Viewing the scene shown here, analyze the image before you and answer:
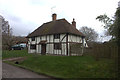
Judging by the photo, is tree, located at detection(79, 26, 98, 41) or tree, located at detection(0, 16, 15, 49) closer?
tree, located at detection(0, 16, 15, 49)

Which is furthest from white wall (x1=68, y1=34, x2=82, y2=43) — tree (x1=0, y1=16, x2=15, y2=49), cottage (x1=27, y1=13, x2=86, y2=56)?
tree (x1=0, y1=16, x2=15, y2=49)

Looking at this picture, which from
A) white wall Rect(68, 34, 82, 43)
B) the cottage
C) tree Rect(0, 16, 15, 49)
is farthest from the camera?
tree Rect(0, 16, 15, 49)

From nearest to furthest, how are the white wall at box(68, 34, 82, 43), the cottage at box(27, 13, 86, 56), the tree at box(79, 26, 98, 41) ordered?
1. the cottage at box(27, 13, 86, 56)
2. the white wall at box(68, 34, 82, 43)
3. the tree at box(79, 26, 98, 41)

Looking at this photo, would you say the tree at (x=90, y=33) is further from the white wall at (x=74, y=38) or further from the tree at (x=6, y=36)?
the tree at (x=6, y=36)

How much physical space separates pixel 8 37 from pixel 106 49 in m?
27.1


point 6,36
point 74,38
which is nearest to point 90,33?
point 74,38

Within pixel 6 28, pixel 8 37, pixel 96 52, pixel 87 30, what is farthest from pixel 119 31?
pixel 87 30

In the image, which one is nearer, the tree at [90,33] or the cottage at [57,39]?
the cottage at [57,39]

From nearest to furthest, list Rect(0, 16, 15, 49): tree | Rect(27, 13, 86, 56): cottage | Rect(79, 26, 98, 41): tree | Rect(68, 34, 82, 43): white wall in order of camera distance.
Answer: Rect(27, 13, 86, 56): cottage, Rect(68, 34, 82, 43): white wall, Rect(0, 16, 15, 49): tree, Rect(79, 26, 98, 41): tree

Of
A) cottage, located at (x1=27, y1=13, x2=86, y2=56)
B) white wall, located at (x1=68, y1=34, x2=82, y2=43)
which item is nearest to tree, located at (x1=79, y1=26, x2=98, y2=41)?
cottage, located at (x1=27, y1=13, x2=86, y2=56)

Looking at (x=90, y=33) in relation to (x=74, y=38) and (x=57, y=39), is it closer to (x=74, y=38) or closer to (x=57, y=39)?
(x=74, y=38)

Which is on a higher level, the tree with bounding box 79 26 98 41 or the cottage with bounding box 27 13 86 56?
the tree with bounding box 79 26 98 41

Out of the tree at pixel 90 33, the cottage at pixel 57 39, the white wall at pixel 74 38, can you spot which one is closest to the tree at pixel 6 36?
the cottage at pixel 57 39

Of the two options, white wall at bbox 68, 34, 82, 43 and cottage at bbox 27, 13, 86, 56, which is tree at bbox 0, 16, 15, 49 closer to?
cottage at bbox 27, 13, 86, 56
